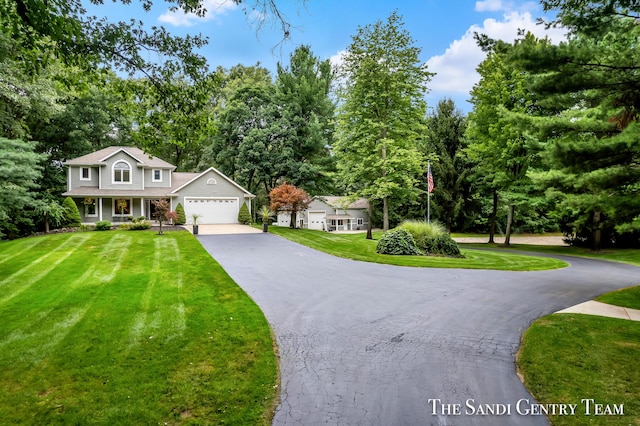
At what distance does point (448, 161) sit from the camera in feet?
90.1

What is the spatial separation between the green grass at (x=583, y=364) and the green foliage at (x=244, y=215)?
74.4 feet

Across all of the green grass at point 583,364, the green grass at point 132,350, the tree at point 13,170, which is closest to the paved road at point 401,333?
the green grass at point 583,364

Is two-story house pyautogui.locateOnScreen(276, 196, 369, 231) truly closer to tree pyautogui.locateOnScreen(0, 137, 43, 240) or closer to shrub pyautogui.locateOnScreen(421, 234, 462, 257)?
shrub pyautogui.locateOnScreen(421, 234, 462, 257)

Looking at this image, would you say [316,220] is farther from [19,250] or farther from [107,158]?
[19,250]

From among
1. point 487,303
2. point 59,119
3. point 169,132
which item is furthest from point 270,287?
point 59,119

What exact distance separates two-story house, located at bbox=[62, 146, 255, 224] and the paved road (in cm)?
1614

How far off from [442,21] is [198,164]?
34.6 meters

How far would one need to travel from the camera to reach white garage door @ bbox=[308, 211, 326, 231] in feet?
110

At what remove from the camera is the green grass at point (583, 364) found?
3676mm

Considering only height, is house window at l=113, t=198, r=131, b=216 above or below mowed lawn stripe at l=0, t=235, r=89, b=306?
above

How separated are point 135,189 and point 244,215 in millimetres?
8489

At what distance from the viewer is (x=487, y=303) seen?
7305 mm

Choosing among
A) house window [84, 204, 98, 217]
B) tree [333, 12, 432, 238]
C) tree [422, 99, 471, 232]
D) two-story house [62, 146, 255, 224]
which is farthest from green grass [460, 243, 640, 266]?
house window [84, 204, 98, 217]

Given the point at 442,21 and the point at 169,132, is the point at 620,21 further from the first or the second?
the point at 169,132
